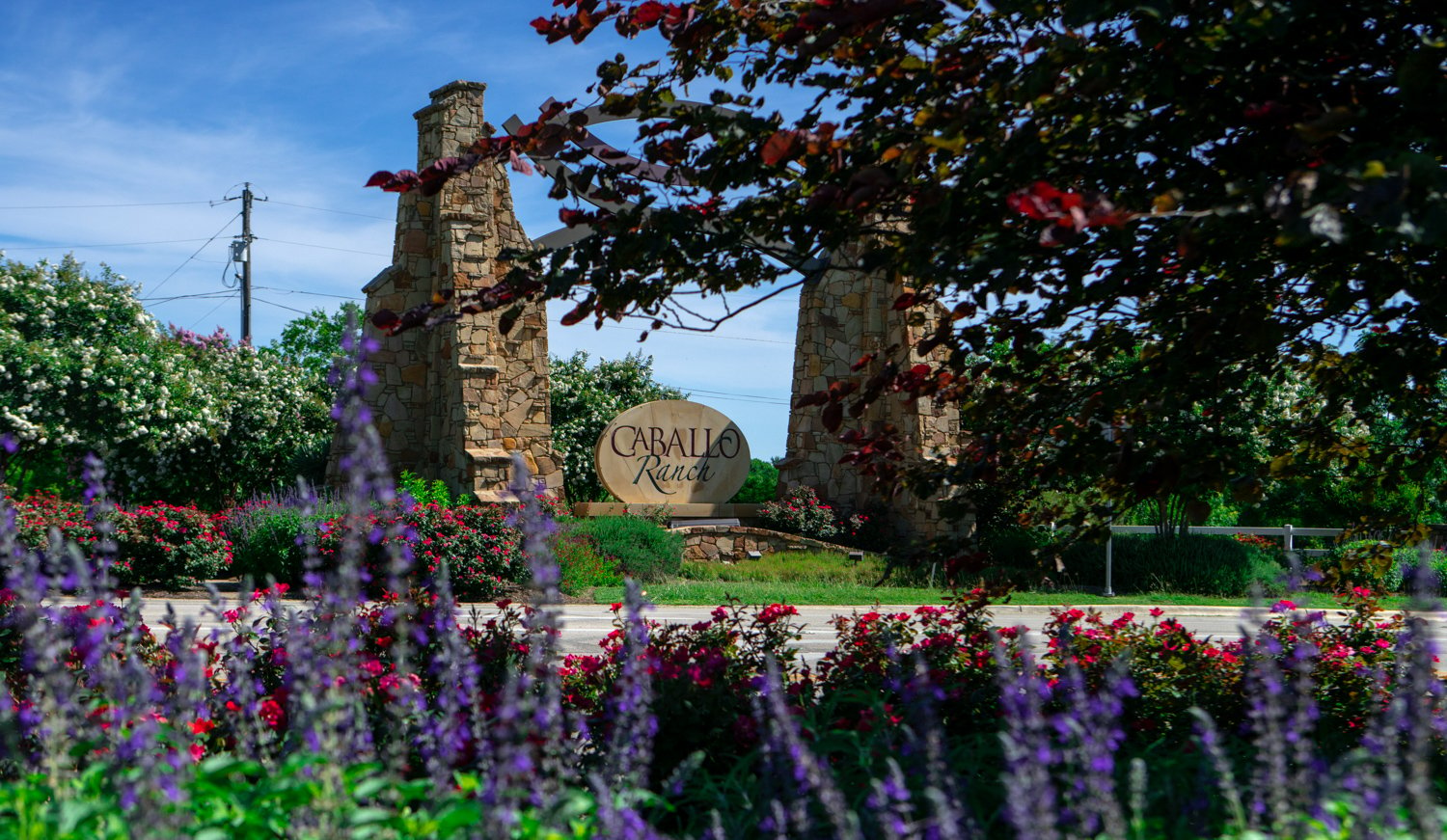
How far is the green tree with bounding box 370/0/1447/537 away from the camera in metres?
3.02

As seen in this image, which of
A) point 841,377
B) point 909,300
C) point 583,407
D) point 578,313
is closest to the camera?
point 578,313

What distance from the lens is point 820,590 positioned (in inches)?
579

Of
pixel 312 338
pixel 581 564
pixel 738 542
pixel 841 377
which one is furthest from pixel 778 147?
pixel 312 338

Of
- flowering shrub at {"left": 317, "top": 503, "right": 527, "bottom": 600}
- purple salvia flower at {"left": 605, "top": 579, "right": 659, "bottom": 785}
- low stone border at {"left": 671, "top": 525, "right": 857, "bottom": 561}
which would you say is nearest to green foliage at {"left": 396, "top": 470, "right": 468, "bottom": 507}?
flowering shrub at {"left": 317, "top": 503, "right": 527, "bottom": 600}

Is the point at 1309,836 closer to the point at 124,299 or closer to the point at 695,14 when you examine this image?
the point at 695,14

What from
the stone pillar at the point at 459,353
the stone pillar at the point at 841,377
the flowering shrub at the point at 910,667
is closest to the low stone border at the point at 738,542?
the stone pillar at the point at 841,377

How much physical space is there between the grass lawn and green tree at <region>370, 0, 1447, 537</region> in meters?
8.45

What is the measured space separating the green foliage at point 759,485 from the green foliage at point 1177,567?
324 inches

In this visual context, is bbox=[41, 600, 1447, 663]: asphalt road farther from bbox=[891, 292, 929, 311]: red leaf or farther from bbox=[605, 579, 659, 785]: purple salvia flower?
bbox=[605, 579, 659, 785]: purple salvia flower

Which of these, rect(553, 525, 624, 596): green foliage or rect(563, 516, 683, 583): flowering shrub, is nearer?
rect(553, 525, 624, 596): green foliage

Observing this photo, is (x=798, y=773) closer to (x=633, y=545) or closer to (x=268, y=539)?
(x=268, y=539)

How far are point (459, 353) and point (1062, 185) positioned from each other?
14.0m

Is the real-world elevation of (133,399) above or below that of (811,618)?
above

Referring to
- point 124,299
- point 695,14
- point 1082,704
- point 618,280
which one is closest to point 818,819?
point 1082,704
